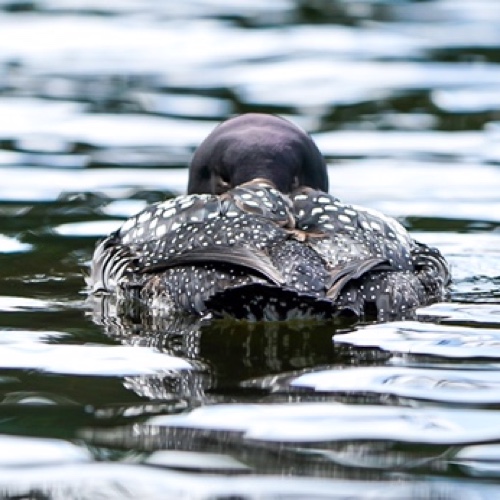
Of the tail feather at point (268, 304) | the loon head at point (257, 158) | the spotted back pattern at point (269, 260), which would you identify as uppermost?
the loon head at point (257, 158)

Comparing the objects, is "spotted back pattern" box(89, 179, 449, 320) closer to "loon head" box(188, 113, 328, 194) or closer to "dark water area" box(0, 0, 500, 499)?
"dark water area" box(0, 0, 500, 499)

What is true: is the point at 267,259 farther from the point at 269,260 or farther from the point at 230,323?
the point at 230,323

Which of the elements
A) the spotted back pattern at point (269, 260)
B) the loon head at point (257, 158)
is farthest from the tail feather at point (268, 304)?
the loon head at point (257, 158)

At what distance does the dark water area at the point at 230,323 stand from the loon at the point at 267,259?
0.41ft

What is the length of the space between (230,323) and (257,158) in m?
1.32

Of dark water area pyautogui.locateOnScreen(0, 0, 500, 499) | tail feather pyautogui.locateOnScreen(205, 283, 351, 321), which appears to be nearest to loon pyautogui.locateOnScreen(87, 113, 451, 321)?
tail feather pyautogui.locateOnScreen(205, 283, 351, 321)

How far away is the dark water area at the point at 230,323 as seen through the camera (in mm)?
4438

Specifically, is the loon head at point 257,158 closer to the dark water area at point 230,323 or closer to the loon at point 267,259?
the loon at point 267,259

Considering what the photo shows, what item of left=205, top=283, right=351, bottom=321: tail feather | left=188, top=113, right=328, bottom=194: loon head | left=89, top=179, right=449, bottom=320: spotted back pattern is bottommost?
left=205, top=283, right=351, bottom=321: tail feather

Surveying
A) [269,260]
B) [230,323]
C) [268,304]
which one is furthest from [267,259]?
[230,323]

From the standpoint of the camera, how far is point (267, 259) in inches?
236

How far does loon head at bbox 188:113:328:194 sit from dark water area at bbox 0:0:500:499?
711 mm

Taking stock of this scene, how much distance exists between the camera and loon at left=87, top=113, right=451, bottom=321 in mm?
5926

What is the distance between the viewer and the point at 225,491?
414 centimetres
